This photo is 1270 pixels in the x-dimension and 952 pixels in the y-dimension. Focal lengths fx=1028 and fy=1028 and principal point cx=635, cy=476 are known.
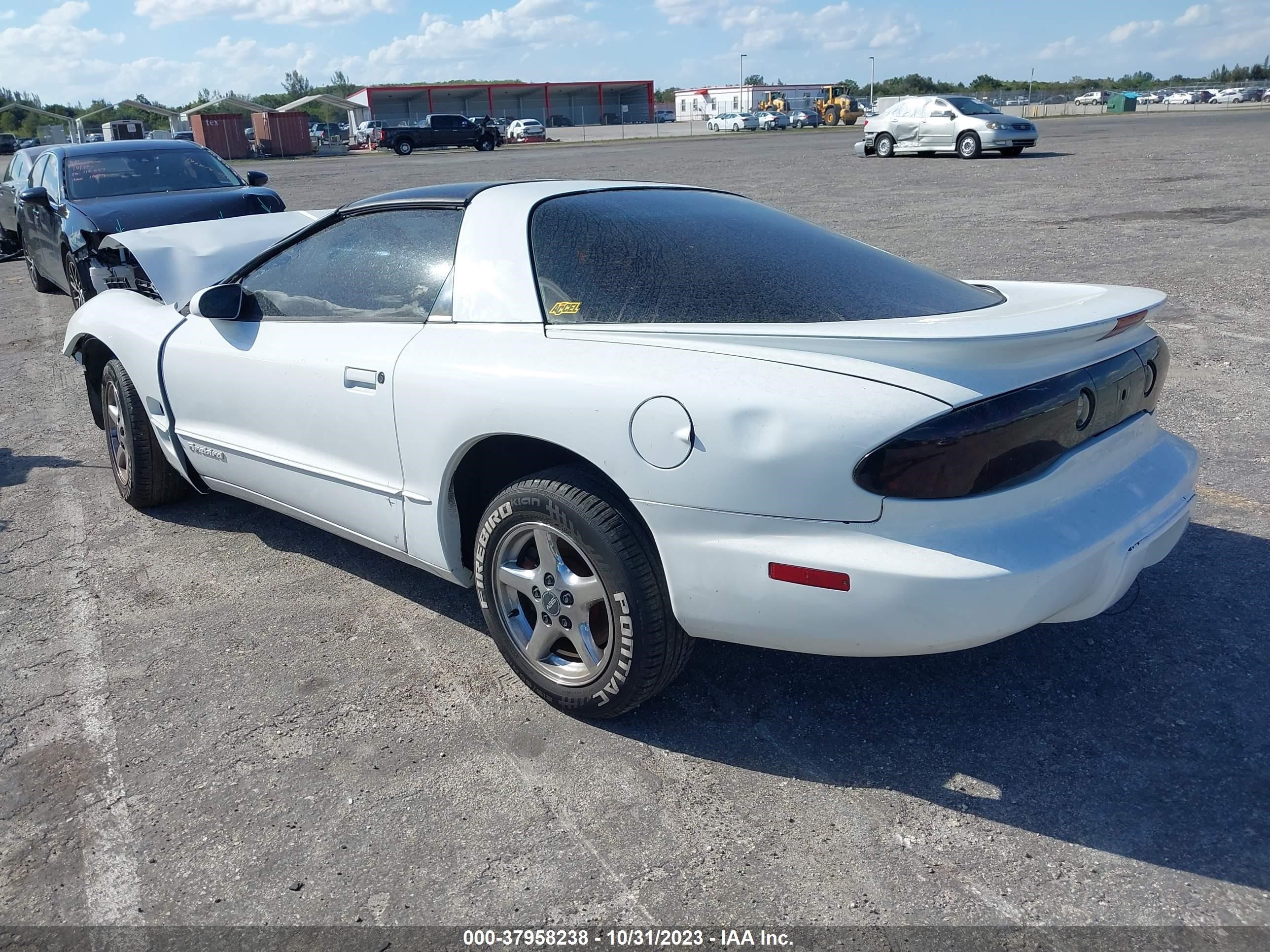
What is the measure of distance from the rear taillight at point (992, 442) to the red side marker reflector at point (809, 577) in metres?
0.22

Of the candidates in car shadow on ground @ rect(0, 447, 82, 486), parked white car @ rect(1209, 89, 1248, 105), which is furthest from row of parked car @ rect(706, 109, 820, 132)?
Answer: car shadow on ground @ rect(0, 447, 82, 486)

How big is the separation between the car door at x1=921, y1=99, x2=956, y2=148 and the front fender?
24.2 m

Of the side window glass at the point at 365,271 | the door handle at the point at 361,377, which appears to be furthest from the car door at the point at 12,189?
the door handle at the point at 361,377

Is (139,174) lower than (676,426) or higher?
higher

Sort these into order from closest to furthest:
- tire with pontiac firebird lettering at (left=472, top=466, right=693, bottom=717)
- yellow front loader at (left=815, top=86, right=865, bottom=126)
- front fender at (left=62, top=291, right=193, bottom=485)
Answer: tire with pontiac firebird lettering at (left=472, top=466, right=693, bottom=717) → front fender at (left=62, top=291, right=193, bottom=485) → yellow front loader at (left=815, top=86, right=865, bottom=126)

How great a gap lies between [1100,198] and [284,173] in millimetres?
28405

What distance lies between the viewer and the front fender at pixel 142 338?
4.26 m

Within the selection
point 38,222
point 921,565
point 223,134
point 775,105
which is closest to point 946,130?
point 38,222

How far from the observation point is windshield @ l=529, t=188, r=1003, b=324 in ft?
9.40

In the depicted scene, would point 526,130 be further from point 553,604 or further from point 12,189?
point 553,604

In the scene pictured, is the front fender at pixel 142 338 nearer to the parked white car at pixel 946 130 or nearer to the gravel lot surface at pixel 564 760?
the gravel lot surface at pixel 564 760

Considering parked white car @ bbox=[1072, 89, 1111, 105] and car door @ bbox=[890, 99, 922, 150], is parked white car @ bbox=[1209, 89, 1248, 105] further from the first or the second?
car door @ bbox=[890, 99, 922, 150]

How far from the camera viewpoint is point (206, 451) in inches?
161

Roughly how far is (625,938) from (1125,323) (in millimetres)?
2014
